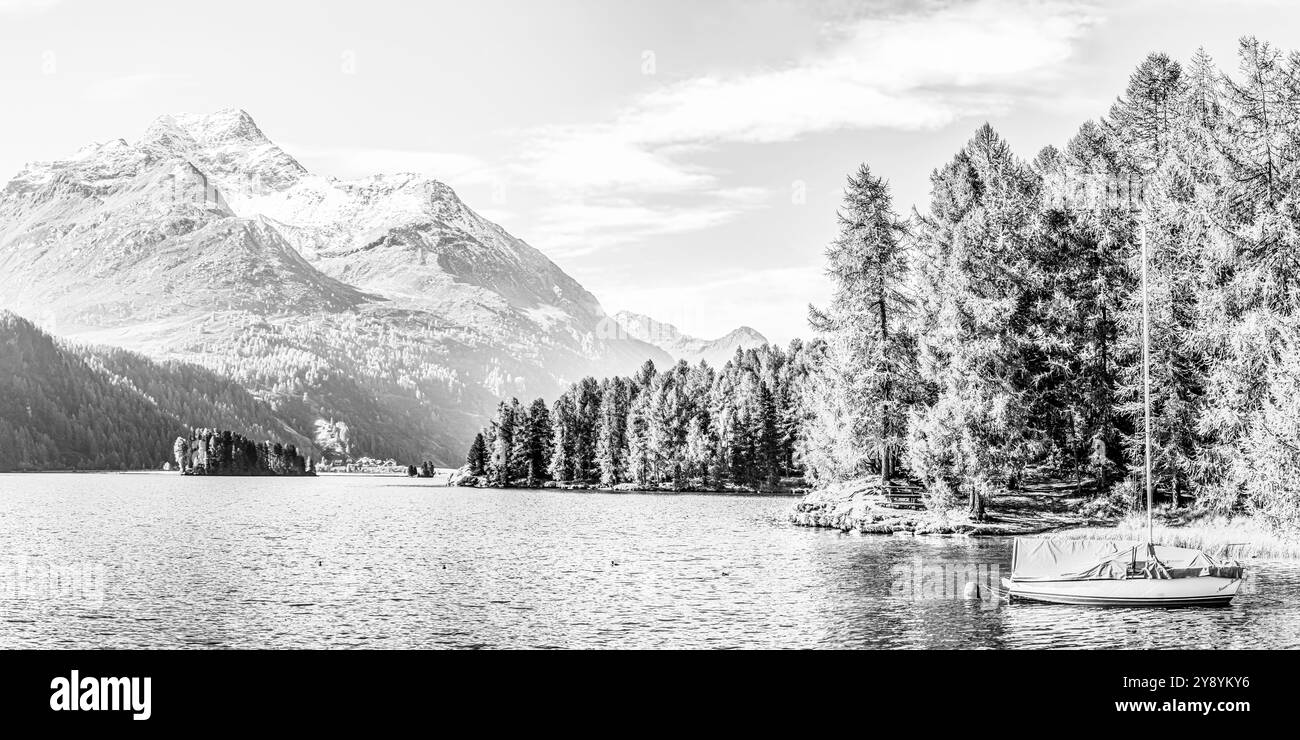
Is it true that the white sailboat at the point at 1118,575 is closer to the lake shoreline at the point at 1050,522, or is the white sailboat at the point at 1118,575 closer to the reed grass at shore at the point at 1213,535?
the reed grass at shore at the point at 1213,535

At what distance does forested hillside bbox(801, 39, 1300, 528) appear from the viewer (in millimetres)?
48750

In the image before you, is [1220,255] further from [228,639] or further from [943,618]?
[228,639]

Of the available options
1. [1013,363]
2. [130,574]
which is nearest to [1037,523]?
[1013,363]

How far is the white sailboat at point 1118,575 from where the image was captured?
36.5 m

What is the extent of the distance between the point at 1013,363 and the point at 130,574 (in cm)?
4882

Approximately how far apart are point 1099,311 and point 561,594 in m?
38.3

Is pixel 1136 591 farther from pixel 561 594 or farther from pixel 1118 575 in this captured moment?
pixel 561 594

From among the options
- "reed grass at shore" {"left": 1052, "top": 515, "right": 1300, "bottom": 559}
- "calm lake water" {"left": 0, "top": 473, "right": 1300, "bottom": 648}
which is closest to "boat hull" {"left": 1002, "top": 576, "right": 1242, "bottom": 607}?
"calm lake water" {"left": 0, "top": 473, "right": 1300, "bottom": 648}

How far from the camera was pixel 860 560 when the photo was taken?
2012 inches

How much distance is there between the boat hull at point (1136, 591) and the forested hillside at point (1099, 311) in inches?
416

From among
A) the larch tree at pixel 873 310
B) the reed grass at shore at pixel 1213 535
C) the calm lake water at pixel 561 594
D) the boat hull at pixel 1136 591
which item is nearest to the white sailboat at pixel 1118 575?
the boat hull at pixel 1136 591

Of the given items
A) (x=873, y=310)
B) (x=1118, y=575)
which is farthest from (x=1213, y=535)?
(x=873, y=310)

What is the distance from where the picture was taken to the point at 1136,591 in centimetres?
3697

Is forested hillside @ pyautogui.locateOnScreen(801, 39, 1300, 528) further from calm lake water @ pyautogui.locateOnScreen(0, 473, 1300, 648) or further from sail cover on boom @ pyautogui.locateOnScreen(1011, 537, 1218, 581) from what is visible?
sail cover on boom @ pyautogui.locateOnScreen(1011, 537, 1218, 581)
